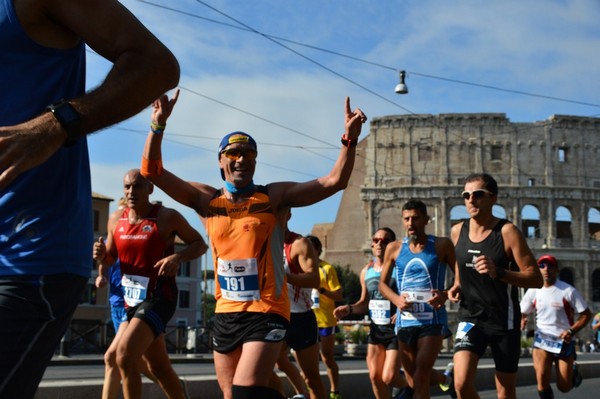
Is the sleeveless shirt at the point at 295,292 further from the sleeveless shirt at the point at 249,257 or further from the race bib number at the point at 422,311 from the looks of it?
the sleeveless shirt at the point at 249,257

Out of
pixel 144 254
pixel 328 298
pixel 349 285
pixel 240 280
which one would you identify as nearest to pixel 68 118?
pixel 240 280

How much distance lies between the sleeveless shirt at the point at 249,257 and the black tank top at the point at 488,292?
252 cm

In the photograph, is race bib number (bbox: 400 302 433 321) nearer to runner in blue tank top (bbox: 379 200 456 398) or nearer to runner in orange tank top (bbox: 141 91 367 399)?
runner in blue tank top (bbox: 379 200 456 398)

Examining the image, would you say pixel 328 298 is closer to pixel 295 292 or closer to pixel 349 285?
pixel 295 292

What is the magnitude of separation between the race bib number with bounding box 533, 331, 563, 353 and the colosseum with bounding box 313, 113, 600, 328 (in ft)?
271

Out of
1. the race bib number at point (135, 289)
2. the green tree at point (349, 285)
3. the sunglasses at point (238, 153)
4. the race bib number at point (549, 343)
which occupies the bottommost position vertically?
the race bib number at point (549, 343)

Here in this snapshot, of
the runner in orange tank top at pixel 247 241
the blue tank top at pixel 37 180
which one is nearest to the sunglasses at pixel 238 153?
the runner in orange tank top at pixel 247 241

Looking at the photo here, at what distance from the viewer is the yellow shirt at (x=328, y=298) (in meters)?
13.4

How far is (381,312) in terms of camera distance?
38.2 feet

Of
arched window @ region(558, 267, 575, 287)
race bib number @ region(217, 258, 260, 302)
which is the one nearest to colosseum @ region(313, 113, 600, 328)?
arched window @ region(558, 267, 575, 287)

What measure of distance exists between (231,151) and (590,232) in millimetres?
103340

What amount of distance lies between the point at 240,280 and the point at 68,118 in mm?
3725

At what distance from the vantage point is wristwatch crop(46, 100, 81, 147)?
2502 millimetres

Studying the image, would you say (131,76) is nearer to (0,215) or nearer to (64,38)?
(64,38)
